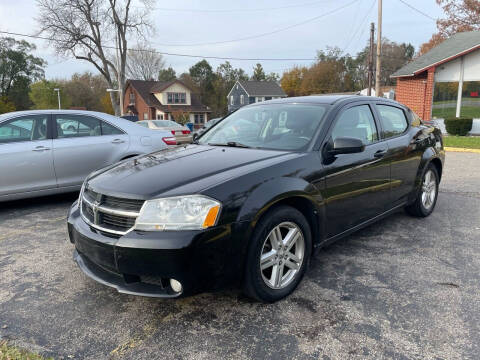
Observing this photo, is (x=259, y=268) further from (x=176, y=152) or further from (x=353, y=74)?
(x=353, y=74)

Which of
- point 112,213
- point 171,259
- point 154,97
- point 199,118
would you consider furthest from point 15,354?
point 199,118

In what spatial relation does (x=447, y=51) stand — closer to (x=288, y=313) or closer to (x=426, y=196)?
(x=426, y=196)

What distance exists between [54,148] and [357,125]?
4339 millimetres

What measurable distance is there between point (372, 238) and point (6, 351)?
3.63 meters

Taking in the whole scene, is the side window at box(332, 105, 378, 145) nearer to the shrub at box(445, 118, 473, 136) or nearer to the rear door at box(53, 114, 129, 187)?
the rear door at box(53, 114, 129, 187)

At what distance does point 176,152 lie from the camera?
145 inches

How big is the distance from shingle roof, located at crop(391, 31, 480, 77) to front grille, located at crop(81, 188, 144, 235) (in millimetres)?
19932

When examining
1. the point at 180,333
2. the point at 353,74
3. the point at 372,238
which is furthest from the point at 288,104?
the point at 353,74

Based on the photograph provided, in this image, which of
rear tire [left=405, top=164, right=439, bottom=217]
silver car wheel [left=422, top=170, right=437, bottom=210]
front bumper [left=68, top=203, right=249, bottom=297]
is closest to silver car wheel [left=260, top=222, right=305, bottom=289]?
front bumper [left=68, top=203, right=249, bottom=297]

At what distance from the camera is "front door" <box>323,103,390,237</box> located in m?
3.36

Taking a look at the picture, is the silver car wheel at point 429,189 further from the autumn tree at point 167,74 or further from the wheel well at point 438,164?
the autumn tree at point 167,74

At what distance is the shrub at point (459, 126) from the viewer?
17.1 metres

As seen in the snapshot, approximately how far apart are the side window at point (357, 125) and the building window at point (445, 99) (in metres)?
18.2

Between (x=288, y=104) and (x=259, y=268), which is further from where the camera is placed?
(x=288, y=104)
